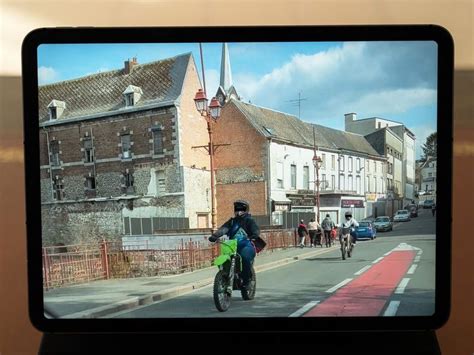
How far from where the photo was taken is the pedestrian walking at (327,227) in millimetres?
2043

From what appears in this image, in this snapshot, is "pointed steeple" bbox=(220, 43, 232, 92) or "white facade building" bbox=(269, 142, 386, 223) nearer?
"pointed steeple" bbox=(220, 43, 232, 92)

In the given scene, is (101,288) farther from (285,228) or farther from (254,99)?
(254,99)

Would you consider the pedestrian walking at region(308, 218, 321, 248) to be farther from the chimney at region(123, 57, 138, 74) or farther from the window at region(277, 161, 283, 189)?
the chimney at region(123, 57, 138, 74)

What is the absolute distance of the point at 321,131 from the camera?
203 cm

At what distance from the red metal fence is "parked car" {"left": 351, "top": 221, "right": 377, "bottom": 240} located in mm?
434

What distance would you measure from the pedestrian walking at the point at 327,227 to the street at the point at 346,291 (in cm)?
11

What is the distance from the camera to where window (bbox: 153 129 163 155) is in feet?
6.61

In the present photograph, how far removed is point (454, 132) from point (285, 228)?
36.0 inches

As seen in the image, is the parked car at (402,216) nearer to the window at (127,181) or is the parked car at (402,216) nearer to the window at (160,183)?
the window at (160,183)

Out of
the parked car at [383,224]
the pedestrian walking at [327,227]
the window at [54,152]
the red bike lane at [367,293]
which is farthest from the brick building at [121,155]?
the parked car at [383,224]

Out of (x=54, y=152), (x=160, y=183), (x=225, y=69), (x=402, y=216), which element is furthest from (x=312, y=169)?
(x=54, y=152)

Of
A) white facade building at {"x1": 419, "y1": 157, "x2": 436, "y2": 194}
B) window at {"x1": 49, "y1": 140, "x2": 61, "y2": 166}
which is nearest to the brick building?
window at {"x1": 49, "y1": 140, "x2": 61, "y2": 166}

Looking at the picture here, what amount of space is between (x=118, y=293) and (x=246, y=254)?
618mm

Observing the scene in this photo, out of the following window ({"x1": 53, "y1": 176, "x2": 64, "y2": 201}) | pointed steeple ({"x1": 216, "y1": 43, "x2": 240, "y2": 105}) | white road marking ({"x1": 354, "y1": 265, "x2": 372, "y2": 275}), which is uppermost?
pointed steeple ({"x1": 216, "y1": 43, "x2": 240, "y2": 105})
